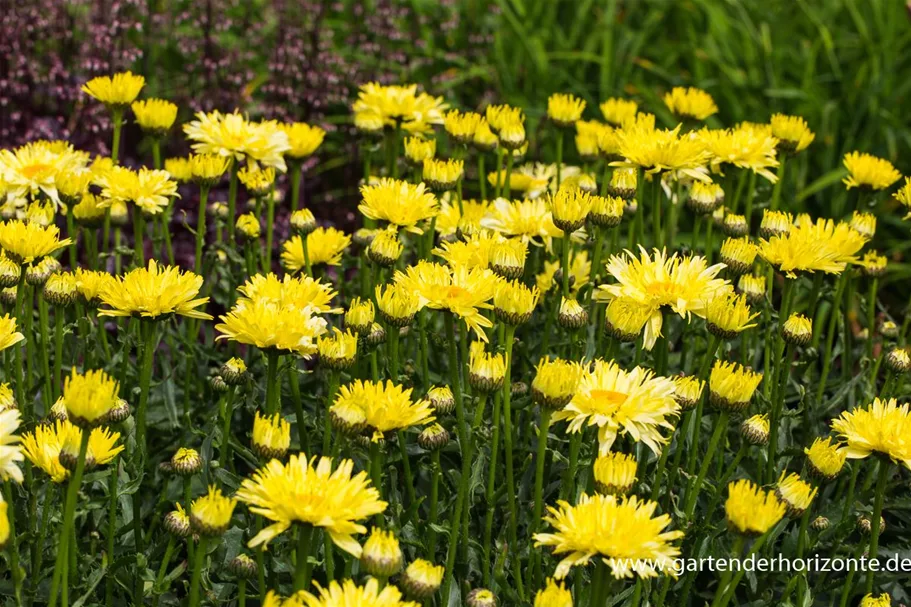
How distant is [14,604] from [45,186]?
119 cm

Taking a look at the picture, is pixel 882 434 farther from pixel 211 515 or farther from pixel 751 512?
pixel 211 515

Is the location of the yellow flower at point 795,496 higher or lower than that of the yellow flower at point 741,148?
lower

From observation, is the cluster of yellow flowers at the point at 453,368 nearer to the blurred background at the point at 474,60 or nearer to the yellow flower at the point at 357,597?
the yellow flower at the point at 357,597

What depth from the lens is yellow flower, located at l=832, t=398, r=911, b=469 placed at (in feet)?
6.85

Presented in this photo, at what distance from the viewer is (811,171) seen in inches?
217

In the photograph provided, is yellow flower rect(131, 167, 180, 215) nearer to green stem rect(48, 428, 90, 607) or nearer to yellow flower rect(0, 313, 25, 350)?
yellow flower rect(0, 313, 25, 350)

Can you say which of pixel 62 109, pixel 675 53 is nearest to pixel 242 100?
pixel 62 109

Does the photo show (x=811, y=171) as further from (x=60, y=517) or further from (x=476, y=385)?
(x=60, y=517)

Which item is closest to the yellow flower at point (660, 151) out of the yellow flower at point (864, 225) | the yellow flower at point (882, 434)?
the yellow flower at point (864, 225)

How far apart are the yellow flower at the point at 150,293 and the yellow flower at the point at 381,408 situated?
1.47 ft

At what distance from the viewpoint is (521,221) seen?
2.86 m

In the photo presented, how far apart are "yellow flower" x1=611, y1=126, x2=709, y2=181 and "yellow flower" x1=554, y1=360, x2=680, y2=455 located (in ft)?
2.30

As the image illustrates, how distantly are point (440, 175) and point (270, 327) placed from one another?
0.89 metres

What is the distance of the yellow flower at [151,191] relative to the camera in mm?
2792
